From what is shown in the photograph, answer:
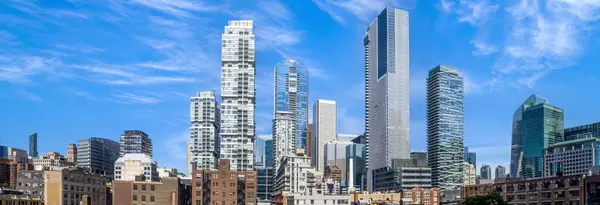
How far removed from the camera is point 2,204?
5443 inches

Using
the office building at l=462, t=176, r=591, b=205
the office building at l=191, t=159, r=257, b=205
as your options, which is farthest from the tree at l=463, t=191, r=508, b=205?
the office building at l=191, t=159, r=257, b=205

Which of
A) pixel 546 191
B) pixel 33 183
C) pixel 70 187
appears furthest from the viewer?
pixel 33 183

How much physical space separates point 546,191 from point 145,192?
3164 inches

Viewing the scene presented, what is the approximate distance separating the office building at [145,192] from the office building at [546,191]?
2379 inches

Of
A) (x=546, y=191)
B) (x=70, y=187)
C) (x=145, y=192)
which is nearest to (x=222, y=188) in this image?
(x=145, y=192)

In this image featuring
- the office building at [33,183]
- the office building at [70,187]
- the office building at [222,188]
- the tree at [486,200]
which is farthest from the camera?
the office building at [33,183]

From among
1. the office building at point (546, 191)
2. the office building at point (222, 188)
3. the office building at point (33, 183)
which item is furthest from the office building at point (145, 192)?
the office building at point (546, 191)

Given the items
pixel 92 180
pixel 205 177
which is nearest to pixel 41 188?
pixel 92 180

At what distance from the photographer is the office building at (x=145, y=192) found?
487ft

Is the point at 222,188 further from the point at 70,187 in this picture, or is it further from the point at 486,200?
the point at 486,200

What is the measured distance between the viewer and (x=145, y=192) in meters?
149

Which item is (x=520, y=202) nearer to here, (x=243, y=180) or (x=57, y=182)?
(x=243, y=180)

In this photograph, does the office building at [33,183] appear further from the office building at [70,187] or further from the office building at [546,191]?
the office building at [546,191]

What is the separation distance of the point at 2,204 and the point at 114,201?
20370 mm
